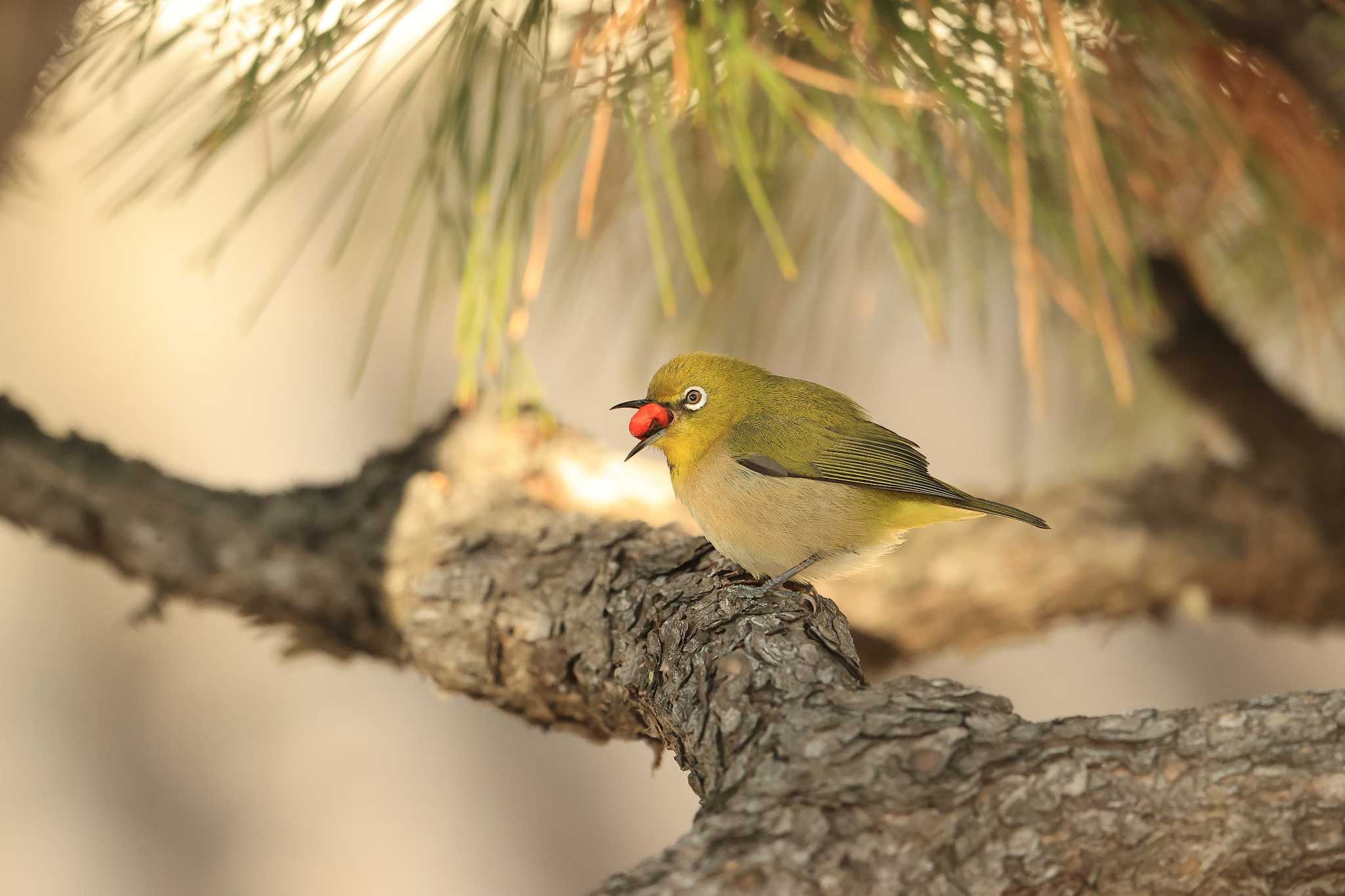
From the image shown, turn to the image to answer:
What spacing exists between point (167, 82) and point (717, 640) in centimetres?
85

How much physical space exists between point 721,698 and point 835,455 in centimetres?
38

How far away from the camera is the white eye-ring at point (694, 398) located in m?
1.25

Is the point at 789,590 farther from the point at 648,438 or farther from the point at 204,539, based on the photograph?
the point at 204,539

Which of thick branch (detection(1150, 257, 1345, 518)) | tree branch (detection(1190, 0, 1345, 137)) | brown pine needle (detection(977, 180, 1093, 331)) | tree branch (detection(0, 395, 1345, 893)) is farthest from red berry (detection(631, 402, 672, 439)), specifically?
thick branch (detection(1150, 257, 1345, 518))

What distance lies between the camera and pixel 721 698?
2.85 ft

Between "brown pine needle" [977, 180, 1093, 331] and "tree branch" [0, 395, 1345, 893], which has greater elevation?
"brown pine needle" [977, 180, 1093, 331]

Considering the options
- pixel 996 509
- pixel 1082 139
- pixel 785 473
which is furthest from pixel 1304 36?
pixel 785 473

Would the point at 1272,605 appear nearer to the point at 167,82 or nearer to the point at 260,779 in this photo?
the point at 167,82

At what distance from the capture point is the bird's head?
1.24 meters

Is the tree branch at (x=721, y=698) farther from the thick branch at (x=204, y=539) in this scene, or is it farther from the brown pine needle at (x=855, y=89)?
the brown pine needle at (x=855, y=89)

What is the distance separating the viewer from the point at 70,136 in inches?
110

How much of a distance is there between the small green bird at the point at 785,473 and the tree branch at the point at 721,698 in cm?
7

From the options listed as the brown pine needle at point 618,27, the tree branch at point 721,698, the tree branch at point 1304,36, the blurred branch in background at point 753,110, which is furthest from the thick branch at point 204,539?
the tree branch at point 1304,36

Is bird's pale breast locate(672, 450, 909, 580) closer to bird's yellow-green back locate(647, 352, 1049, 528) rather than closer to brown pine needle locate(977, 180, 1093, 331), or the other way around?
bird's yellow-green back locate(647, 352, 1049, 528)
